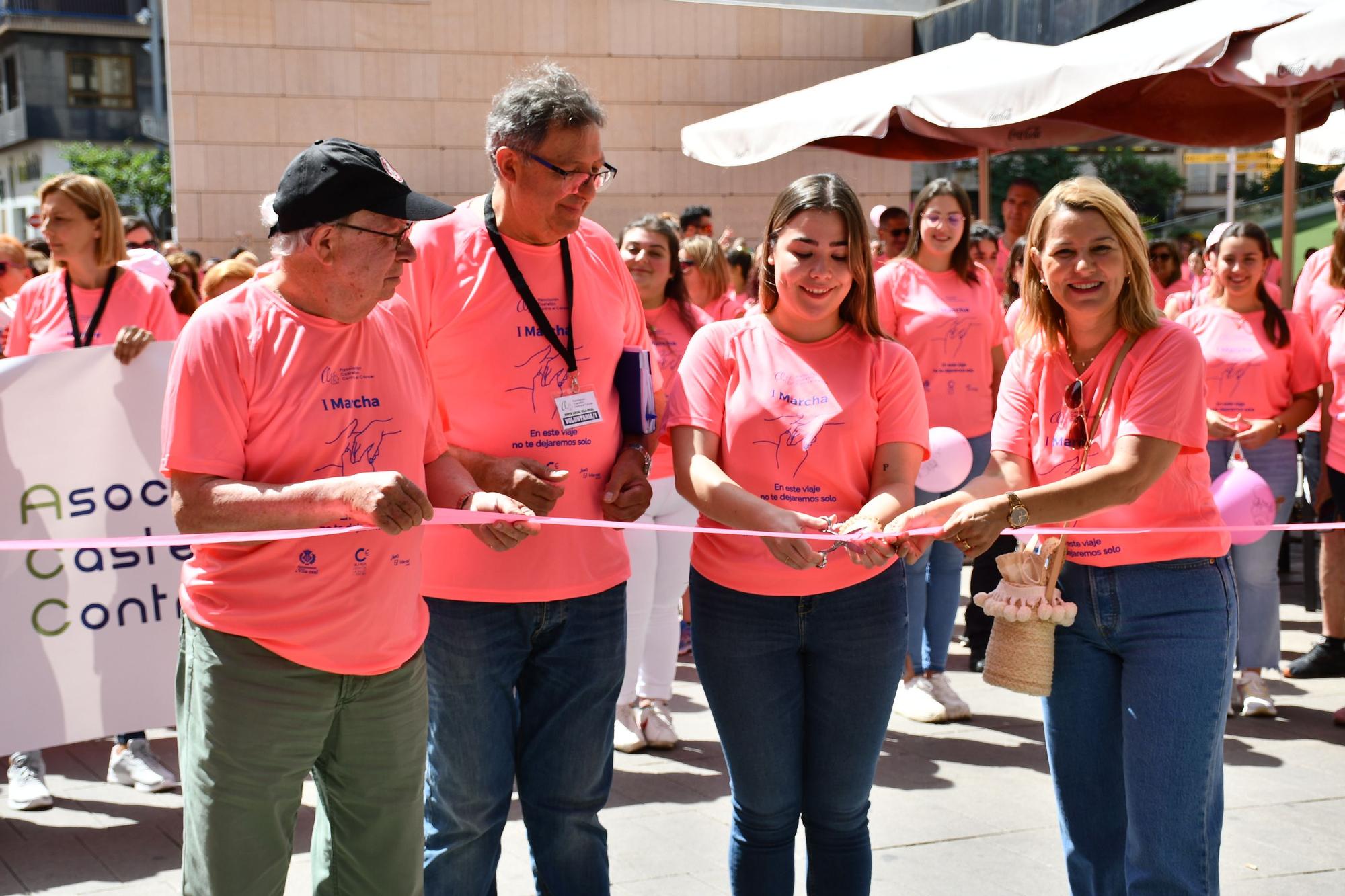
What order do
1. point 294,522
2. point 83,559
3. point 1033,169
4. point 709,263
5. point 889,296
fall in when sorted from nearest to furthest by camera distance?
1. point 294,522
2. point 83,559
3. point 889,296
4. point 709,263
5. point 1033,169

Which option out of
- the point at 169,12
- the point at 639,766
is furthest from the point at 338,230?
the point at 169,12

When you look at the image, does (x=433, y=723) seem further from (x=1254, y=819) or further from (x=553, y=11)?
(x=553, y=11)

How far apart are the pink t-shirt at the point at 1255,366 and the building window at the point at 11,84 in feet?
212

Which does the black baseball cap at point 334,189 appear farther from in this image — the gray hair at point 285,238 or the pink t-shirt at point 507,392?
the pink t-shirt at point 507,392

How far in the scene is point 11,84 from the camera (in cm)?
6194

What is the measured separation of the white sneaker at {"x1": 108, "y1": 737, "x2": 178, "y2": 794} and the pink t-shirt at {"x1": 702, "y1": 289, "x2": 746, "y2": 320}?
3737 mm

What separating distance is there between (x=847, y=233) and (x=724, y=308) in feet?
15.3

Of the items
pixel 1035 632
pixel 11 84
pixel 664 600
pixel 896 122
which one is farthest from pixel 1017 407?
pixel 11 84

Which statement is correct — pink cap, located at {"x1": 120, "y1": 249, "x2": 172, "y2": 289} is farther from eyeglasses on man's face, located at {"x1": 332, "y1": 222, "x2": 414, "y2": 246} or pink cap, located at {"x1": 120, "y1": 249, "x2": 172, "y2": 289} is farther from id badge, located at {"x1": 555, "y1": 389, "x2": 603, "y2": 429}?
eyeglasses on man's face, located at {"x1": 332, "y1": 222, "x2": 414, "y2": 246}

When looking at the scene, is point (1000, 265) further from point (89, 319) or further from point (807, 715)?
point (807, 715)

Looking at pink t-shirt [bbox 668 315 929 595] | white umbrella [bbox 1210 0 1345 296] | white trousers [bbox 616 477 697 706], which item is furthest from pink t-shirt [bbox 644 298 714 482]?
white umbrella [bbox 1210 0 1345 296]

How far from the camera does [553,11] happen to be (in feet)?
62.5

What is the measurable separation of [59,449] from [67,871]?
1486mm

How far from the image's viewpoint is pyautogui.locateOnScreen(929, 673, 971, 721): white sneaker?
621 centimetres
